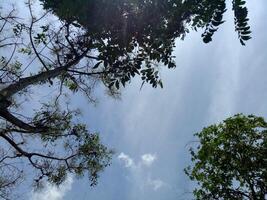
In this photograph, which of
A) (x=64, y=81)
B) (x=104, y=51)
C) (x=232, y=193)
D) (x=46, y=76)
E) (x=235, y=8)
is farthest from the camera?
(x=64, y=81)

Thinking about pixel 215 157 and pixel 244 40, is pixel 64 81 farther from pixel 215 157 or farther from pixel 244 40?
pixel 244 40

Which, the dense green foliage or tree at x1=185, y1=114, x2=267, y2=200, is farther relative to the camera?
tree at x1=185, y1=114, x2=267, y2=200

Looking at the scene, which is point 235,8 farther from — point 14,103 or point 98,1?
point 14,103

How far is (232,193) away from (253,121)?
9.91 ft

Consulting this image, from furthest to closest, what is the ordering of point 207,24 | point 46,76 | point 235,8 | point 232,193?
point 232,193 → point 46,76 → point 207,24 → point 235,8

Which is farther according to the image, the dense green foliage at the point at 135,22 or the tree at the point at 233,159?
the tree at the point at 233,159

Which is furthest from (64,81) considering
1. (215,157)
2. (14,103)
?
(215,157)

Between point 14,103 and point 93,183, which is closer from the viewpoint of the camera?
point 14,103

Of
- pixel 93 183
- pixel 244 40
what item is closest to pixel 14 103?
pixel 93 183

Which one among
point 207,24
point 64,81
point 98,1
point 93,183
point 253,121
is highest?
point 64,81

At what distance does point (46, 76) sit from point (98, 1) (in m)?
7.13

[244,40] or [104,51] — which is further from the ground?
[104,51]

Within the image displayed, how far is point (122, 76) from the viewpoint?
609 cm

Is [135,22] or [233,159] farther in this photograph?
[233,159]
